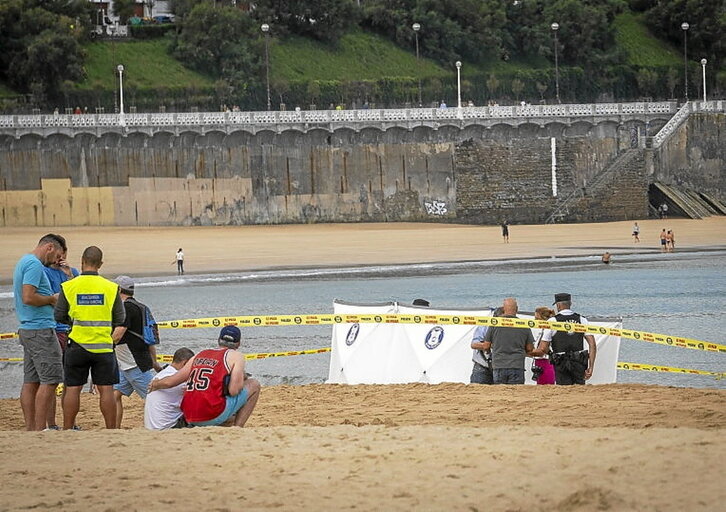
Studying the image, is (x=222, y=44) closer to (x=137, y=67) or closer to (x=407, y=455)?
(x=137, y=67)

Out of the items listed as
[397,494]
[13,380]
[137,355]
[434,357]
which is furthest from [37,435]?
[13,380]

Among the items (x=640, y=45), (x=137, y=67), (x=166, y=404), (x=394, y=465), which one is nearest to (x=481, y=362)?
(x=166, y=404)

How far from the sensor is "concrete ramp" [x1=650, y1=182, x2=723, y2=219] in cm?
7988

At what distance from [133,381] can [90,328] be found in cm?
170

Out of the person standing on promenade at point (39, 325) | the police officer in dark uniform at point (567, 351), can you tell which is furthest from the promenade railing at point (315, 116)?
the person standing on promenade at point (39, 325)

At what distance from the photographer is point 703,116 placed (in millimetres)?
84062

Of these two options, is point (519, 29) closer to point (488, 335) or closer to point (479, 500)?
point (488, 335)

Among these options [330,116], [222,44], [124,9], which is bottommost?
[330,116]

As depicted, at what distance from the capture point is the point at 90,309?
14.4 m

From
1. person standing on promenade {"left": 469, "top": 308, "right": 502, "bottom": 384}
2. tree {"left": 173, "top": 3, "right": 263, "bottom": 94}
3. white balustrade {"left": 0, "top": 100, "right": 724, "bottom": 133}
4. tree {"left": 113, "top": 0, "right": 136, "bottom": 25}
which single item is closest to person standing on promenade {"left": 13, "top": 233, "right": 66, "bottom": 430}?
person standing on promenade {"left": 469, "top": 308, "right": 502, "bottom": 384}

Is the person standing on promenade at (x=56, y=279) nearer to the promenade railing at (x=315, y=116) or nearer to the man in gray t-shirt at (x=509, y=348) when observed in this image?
the man in gray t-shirt at (x=509, y=348)

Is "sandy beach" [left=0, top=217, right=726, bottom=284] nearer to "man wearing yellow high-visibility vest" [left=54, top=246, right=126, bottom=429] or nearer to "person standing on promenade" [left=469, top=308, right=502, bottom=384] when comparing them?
"person standing on promenade" [left=469, top=308, right=502, bottom=384]

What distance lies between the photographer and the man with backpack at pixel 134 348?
624 inches

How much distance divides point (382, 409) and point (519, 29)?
10221 centimetres
